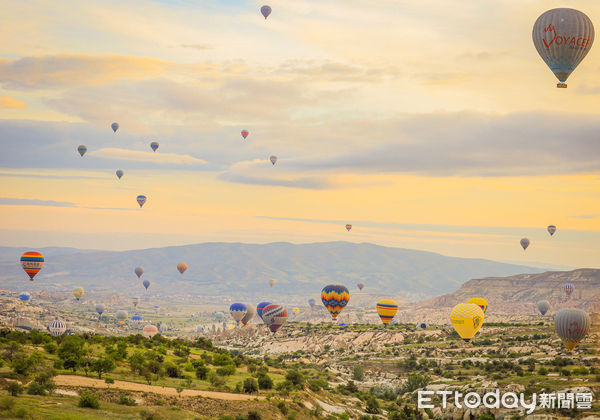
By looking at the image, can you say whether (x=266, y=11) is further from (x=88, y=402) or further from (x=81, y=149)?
(x=88, y=402)

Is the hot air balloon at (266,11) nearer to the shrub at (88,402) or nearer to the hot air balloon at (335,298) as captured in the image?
the hot air balloon at (335,298)

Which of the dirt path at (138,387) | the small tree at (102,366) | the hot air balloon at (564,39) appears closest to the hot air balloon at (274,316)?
the hot air balloon at (564,39)

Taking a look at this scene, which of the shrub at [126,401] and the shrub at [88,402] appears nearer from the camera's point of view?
the shrub at [88,402]

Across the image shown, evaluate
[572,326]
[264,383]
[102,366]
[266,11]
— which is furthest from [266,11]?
[102,366]

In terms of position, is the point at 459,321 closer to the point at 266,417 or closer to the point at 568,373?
the point at 568,373

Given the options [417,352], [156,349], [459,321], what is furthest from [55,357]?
[417,352]

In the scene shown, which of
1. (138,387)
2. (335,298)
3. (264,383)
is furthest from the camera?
(335,298)

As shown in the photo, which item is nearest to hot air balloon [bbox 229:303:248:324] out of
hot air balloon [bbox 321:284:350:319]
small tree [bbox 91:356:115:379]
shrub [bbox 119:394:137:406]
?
hot air balloon [bbox 321:284:350:319]

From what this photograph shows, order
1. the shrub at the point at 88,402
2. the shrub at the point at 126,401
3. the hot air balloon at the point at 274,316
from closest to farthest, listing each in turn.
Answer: the shrub at the point at 88,402 → the shrub at the point at 126,401 → the hot air balloon at the point at 274,316
